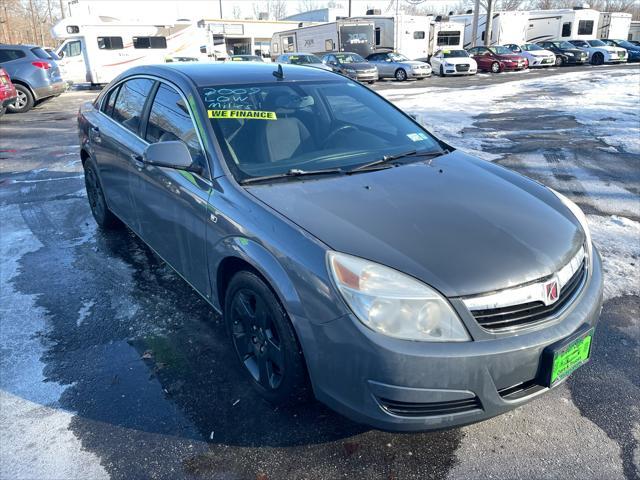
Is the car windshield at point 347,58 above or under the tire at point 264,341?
above

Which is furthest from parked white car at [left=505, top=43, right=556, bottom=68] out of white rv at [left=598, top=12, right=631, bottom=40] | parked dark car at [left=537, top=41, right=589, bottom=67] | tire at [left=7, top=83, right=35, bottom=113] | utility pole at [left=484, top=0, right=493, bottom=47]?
tire at [left=7, top=83, right=35, bottom=113]

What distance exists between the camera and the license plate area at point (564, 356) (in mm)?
2094

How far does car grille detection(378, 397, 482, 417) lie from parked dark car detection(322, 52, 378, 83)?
859 inches

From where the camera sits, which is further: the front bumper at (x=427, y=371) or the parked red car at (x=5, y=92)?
the parked red car at (x=5, y=92)

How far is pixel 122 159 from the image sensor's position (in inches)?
157

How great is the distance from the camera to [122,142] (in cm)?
398

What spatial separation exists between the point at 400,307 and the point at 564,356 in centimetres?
76

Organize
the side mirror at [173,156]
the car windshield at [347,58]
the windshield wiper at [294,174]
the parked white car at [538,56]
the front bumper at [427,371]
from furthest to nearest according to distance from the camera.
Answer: the parked white car at [538,56] < the car windshield at [347,58] < the side mirror at [173,156] < the windshield wiper at [294,174] < the front bumper at [427,371]

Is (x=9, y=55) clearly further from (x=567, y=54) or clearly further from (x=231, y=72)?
(x=567, y=54)

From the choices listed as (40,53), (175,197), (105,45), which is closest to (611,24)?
(105,45)

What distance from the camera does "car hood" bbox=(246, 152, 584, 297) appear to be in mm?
2123

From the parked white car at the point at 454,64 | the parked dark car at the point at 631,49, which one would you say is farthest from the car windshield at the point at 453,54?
the parked dark car at the point at 631,49

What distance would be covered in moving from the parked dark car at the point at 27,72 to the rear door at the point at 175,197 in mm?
12976

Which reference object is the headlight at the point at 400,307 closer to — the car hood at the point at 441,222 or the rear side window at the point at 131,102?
the car hood at the point at 441,222
